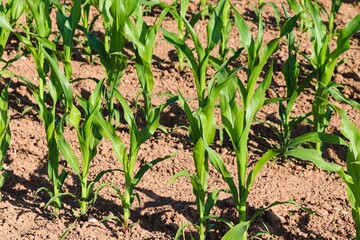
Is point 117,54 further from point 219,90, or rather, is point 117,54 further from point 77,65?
point 77,65

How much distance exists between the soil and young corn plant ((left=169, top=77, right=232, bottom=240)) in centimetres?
24

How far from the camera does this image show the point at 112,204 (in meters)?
4.68

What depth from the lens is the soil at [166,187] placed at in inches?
175

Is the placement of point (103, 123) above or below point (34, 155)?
above

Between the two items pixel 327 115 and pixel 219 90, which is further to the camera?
pixel 327 115

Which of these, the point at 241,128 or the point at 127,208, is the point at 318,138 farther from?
the point at 127,208

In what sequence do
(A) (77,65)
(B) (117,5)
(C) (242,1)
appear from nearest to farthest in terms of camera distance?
(B) (117,5)
(A) (77,65)
(C) (242,1)

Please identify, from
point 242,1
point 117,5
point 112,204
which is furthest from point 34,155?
point 242,1

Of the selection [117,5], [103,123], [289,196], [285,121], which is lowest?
[289,196]

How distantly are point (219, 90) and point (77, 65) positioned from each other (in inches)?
103

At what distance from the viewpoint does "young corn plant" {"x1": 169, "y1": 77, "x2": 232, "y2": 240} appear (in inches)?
155

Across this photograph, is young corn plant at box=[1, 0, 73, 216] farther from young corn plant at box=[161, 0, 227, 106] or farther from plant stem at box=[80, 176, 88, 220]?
young corn plant at box=[161, 0, 227, 106]

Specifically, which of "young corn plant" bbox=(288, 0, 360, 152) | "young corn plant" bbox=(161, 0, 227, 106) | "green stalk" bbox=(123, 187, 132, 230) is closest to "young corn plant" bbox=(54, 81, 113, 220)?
"green stalk" bbox=(123, 187, 132, 230)

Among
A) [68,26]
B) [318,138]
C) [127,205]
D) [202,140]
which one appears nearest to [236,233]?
[202,140]
